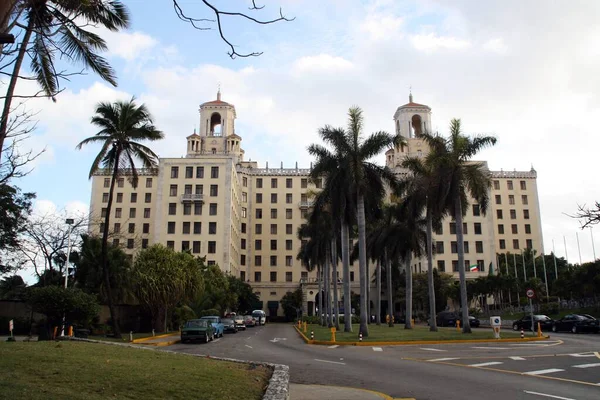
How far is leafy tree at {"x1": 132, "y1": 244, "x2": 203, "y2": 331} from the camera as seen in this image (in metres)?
34.8

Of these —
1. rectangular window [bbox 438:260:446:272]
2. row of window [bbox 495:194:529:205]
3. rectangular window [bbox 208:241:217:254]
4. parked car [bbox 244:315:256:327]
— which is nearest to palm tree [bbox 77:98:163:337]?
parked car [bbox 244:315:256:327]

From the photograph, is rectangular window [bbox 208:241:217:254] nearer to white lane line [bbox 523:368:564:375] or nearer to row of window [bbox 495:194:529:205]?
row of window [bbox 495:194:529:205]

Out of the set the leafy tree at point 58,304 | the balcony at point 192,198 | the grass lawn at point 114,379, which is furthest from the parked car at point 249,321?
the grass lawn at point 114,379

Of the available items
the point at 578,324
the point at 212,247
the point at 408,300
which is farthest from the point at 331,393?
the point at 212,247

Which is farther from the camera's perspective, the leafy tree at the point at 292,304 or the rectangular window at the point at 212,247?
the leafy tree at the point at 292,304

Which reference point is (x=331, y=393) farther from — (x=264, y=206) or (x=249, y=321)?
(x=264, y=206)

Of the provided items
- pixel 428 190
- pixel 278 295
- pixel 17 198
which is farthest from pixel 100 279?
pixel 278 295

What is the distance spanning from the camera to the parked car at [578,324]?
3403 cm

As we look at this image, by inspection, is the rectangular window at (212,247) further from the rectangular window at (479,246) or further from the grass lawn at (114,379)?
the grass lawn at (114,379)

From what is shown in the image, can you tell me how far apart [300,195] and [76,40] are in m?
85.8

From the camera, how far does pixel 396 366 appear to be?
15.6 meters

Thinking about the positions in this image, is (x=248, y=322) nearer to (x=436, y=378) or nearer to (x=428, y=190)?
(x=428, y=190)

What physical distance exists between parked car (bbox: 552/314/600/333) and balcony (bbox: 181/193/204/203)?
53.6 m

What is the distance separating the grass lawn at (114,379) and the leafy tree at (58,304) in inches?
353
